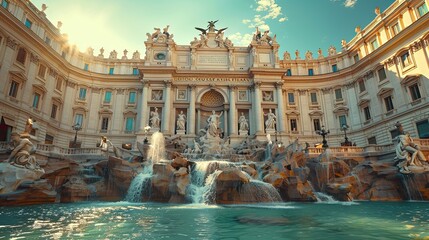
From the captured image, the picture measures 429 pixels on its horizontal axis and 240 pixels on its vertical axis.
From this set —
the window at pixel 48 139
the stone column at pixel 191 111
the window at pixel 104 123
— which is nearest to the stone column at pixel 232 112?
the stone column at pixel 191 111

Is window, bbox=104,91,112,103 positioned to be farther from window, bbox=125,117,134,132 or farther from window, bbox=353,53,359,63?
window, bbox=353,53,359,63

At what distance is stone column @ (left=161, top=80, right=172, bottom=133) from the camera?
2932 cm

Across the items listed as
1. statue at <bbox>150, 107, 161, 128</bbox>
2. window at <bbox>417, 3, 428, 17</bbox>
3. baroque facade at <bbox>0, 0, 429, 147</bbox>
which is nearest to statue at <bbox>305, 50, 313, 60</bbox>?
baroque facade at <bbox>0, 0, 429, 147</bbox>

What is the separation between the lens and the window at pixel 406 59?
24812mm

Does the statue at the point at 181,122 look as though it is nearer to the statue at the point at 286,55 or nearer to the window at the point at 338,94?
the statue at the point at 286,55

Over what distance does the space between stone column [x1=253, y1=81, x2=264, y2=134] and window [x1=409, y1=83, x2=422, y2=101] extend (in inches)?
621

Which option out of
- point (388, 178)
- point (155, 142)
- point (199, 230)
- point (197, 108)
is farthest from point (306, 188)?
point (197, 108)

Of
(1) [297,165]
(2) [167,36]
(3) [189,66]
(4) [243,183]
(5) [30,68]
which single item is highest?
(2) [167,36]

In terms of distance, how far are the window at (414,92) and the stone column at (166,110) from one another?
26950 mm

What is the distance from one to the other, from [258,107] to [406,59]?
54.0ft

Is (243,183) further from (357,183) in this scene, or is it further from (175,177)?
(357,183)

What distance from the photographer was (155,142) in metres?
23.0

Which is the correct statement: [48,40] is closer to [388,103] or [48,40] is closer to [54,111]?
[54,111]

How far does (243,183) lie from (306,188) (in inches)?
154
